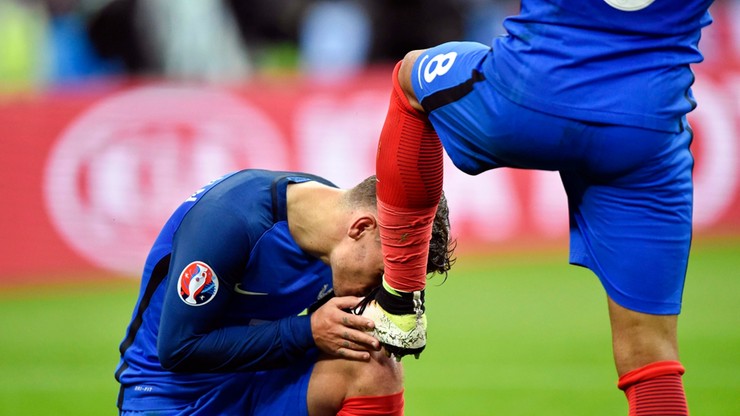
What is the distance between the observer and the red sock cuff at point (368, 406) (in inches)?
169

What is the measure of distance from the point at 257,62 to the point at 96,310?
6.62 m

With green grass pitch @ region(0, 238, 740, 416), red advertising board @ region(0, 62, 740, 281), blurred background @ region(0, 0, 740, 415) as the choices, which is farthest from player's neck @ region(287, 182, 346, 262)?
red advertising board @ region(0, 62, 740, 281)

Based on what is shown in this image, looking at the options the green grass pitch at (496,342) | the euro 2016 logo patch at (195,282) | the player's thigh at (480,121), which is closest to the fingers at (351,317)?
the euro 2016 logo patch at (195,282)

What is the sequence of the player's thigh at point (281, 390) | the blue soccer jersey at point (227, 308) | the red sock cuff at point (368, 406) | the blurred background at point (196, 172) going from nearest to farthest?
the blue soccer jersey at point (227, 308) < the red sock cuff at point (368, 406) < the player's thigh at point (281, 390) < the blurred background at point (196, 172)

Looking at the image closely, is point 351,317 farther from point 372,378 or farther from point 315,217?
point 315,217

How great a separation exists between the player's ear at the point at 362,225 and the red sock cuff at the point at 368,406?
2.04ft

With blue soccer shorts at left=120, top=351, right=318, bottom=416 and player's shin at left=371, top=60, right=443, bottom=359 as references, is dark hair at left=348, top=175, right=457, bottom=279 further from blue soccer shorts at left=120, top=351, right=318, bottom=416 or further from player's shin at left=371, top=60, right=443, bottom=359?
A: blue soccer shorts at left=120, top=351, right=318, bottom=416

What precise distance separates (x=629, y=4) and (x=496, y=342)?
4955 mm

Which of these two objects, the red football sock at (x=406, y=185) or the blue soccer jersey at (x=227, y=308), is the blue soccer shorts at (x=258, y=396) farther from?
the red football sock at (x=406, y=185)

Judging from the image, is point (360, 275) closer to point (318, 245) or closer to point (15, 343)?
point (318, 245)

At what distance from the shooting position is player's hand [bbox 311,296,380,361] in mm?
4098

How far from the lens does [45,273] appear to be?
9773mm

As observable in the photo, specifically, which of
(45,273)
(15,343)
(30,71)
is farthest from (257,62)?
(15,343)

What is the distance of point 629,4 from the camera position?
328 cm
